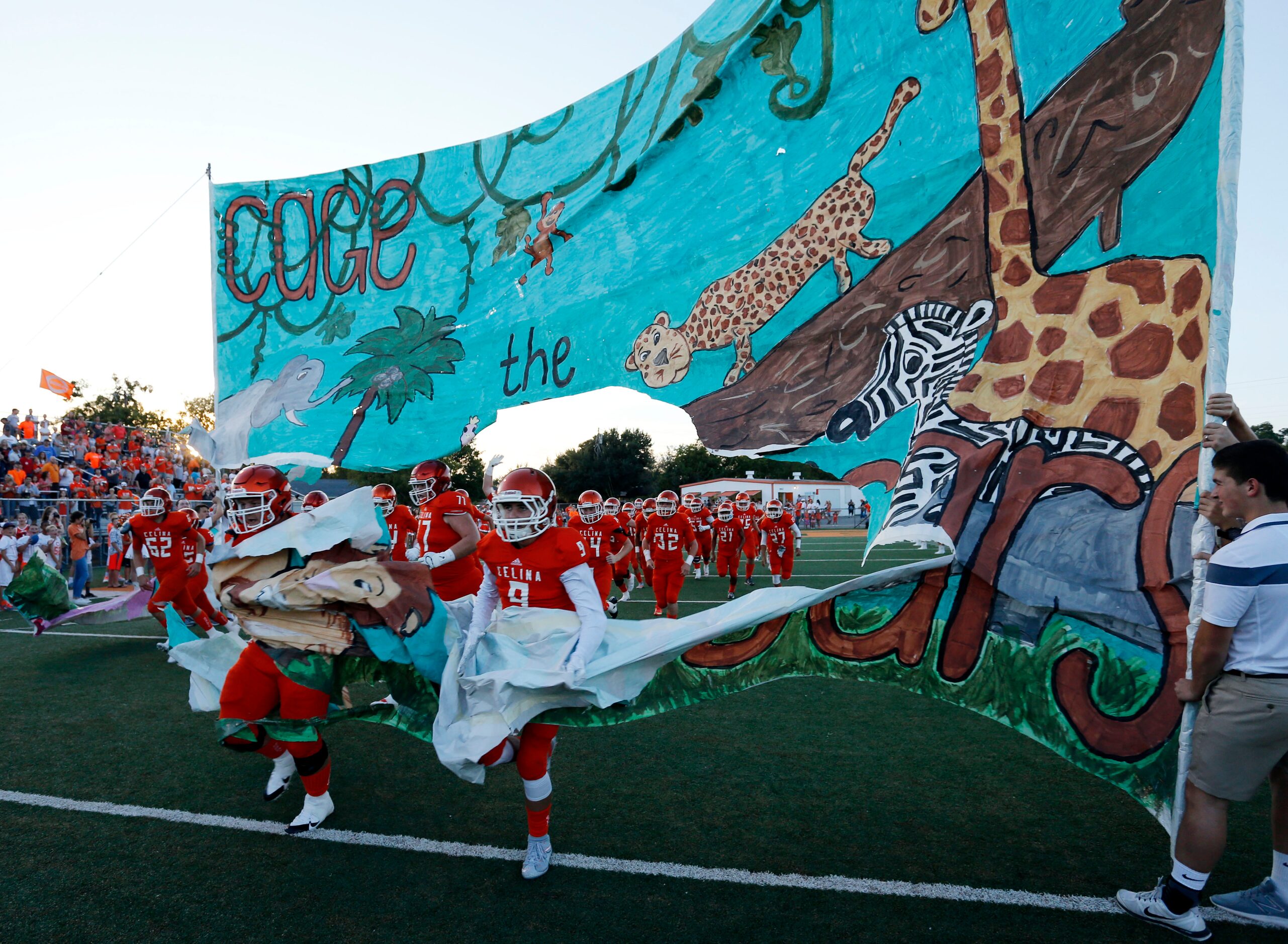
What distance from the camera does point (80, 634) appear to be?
10.2 metres

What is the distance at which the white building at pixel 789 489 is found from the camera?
159ft

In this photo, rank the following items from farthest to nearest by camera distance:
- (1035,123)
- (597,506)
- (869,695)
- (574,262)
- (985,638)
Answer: (597,506) → (869,695) → (574,262) → (1035,123) → (985,638)

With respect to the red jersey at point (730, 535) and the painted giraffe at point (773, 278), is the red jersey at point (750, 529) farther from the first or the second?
the painted giraffe at point (773, 278)

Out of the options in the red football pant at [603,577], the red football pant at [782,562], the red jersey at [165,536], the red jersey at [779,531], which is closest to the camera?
the red jersey at [165,536]

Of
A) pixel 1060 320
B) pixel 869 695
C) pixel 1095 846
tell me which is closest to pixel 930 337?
pixel 1060 320

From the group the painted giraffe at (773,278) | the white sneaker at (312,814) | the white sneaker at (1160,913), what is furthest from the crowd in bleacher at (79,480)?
the white sneaker at (1160,913)

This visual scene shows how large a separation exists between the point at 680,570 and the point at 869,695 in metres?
4.91

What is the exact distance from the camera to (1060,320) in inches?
140

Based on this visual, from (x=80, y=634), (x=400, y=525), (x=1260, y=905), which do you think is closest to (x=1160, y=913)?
(x=1260, y=905)

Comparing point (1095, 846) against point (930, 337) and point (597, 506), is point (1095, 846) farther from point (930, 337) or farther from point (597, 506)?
point (597, 506)

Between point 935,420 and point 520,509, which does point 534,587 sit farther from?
point 935,420

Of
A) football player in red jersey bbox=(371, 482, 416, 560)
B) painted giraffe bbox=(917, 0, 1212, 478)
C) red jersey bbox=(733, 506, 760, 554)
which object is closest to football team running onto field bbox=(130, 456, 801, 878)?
painted giraffe bbox=(917, 0, 1212, 478)

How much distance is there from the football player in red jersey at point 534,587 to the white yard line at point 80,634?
816 cm

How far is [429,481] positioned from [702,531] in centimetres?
1099
